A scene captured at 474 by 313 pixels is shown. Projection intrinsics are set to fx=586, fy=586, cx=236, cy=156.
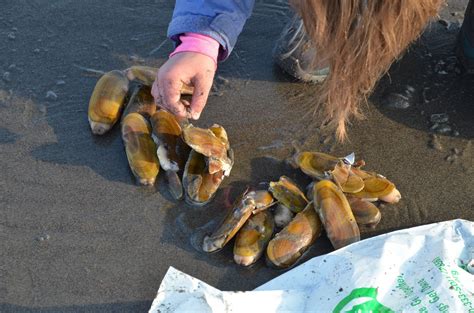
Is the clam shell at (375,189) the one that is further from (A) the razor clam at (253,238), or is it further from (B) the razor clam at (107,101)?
(B) the razor clam at (107,101)

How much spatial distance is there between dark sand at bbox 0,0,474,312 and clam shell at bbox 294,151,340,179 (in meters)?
0.06

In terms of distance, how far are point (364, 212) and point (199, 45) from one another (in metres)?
0.77

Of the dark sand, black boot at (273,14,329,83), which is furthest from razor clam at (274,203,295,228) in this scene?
black boot at (273,14,329,83)

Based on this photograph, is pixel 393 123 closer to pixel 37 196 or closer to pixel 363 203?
pixel 363 203

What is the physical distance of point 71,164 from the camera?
6.91 ft

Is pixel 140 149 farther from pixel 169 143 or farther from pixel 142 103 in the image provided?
pixel 142 103

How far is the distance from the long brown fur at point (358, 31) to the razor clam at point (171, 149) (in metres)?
0.58

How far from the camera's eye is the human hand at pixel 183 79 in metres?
1.84

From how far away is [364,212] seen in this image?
192 cm

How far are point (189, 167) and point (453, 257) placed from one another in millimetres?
881

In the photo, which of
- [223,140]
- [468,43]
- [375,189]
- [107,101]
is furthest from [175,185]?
[468,43]

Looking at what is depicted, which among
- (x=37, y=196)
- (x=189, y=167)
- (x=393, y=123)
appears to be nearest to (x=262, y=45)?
(x=393, y=123)

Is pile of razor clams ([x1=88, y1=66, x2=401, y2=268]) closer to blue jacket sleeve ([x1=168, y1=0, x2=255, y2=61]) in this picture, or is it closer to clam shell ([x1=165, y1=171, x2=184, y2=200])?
clam shell ([x1=165, y1=171, x2=184, y2=200])

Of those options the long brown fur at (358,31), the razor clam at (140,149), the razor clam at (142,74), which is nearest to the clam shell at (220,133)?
the razor clam at (140,149)
